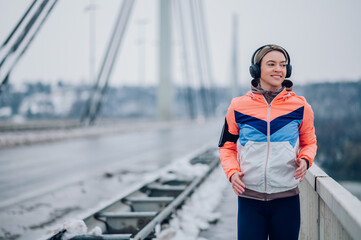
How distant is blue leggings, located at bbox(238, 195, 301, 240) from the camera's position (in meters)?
2.45

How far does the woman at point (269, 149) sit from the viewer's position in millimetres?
2383

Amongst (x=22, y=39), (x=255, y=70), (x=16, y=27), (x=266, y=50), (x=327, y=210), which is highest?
(x=16, y=27)

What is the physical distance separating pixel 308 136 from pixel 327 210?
0.62 meters

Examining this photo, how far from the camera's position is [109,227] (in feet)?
16.0

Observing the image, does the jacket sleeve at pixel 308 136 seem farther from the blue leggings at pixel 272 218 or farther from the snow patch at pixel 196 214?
the snow patch at pixel 196 214

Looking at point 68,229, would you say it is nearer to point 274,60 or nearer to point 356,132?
point 274,60

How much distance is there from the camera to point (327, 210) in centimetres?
284

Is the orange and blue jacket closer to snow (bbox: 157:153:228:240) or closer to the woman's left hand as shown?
the woman's left hand

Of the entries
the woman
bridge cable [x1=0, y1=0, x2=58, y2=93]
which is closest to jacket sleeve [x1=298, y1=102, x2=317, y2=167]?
the woman

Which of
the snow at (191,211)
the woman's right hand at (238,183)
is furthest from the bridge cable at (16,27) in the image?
the woman's right hand at (238,183)

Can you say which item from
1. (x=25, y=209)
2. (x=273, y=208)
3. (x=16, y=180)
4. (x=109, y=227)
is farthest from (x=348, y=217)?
(x=16, y=180)

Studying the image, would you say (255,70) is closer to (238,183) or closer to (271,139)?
(271,139)

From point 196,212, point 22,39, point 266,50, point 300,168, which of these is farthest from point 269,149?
point 22,39

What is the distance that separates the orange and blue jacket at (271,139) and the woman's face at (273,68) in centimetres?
8
